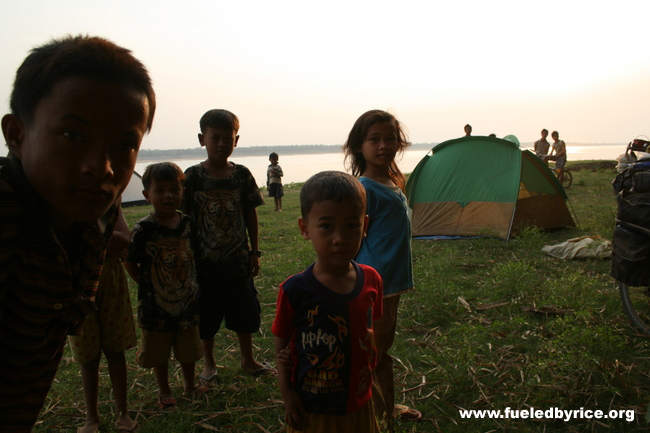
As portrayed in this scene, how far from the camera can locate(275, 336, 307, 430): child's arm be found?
6.59 ft

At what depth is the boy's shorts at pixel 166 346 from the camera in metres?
3.21

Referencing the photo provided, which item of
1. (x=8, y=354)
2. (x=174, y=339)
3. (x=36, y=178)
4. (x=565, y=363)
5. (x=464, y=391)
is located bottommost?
(x=464, y=391)

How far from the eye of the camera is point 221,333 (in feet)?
16.4

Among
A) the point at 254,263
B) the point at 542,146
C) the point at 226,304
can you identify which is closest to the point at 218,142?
the point at 254,263

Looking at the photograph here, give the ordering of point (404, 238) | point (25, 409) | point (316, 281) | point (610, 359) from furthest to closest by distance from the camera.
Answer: point (610, 359)
point (404, 238)
point (316, 281)
point (25, 409)

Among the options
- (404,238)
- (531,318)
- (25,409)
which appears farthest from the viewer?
(531,318)

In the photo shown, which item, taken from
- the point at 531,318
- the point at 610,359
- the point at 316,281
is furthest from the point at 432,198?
the point at 316,281

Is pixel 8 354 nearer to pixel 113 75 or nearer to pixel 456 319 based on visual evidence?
pixel 113 75

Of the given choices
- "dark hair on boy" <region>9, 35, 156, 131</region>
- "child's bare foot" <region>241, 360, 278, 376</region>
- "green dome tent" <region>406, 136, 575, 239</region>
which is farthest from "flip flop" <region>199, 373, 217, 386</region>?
"green dome tent" <region>406, 136, 575, 239</region>

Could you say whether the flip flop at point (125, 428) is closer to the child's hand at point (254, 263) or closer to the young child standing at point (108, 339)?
the young child standing at point (108, 339)

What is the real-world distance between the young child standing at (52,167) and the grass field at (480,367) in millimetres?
2237

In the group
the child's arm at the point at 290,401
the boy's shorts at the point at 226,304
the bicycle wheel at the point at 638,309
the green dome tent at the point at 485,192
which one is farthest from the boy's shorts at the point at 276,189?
the child's arm at the point at 290,401

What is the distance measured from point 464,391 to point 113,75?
11.7 feet

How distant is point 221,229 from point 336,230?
6.06ft
